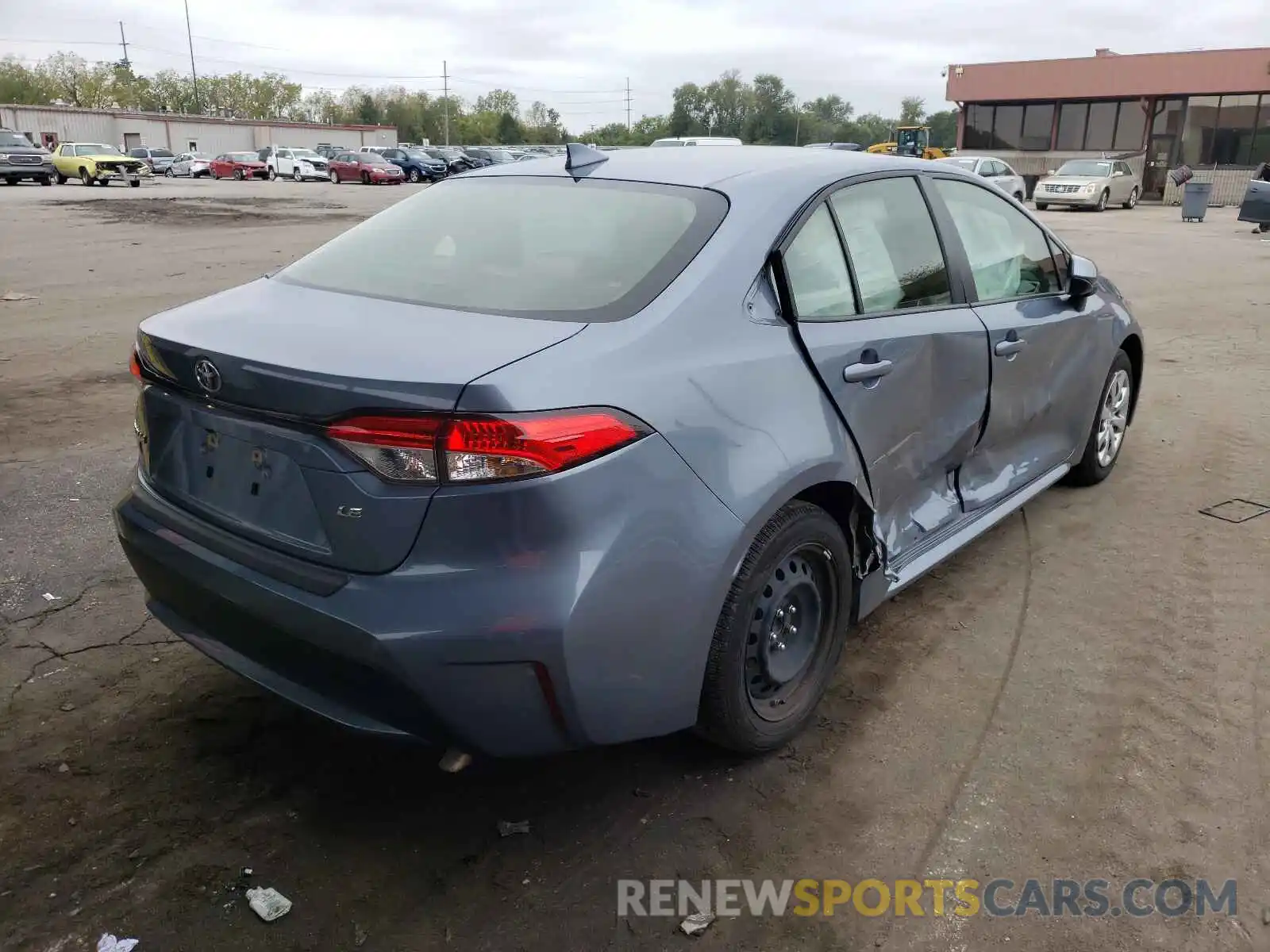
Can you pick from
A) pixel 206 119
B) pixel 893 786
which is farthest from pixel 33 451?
pixel 206 119

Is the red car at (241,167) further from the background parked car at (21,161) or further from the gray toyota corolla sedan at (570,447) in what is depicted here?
the gray toyota corolla sedan at (570,447)

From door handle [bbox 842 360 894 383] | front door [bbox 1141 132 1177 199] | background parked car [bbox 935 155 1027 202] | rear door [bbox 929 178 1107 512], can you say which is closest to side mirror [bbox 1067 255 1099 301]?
rear door [bbox 929 178 1107 512]

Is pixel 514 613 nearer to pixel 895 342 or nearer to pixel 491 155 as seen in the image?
pixel 895 342

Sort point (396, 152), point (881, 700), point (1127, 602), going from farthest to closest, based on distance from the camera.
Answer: point (396, 152)
point (1127, 602)
point (881, 700)

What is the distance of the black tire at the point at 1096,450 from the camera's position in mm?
4934

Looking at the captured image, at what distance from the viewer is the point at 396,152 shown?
43.8m

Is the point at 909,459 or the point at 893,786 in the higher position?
the point at 909,459

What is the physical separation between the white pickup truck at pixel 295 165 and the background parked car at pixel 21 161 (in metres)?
9.78

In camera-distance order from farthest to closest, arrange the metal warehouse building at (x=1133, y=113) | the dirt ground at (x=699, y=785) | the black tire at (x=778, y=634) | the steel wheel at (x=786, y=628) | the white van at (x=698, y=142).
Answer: the metal warehouse building at (x=1133, y=113), the white van at (x=698, y=142), the steel wheel at (x=786, y=628), the black tire at (x=778, y=634), the dirt ground at (x=699, y=785)

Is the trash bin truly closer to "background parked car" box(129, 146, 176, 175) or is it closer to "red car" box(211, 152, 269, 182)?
"red car" box(211, 152, 269, 182)

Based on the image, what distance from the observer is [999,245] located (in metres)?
4.01

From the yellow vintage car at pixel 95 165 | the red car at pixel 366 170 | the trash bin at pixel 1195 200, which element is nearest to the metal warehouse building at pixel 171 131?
the yellow vintage car at pixel 95 165

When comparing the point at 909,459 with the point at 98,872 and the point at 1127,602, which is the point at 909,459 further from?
the point at 98,872

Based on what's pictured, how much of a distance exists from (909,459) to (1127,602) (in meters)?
1.32
